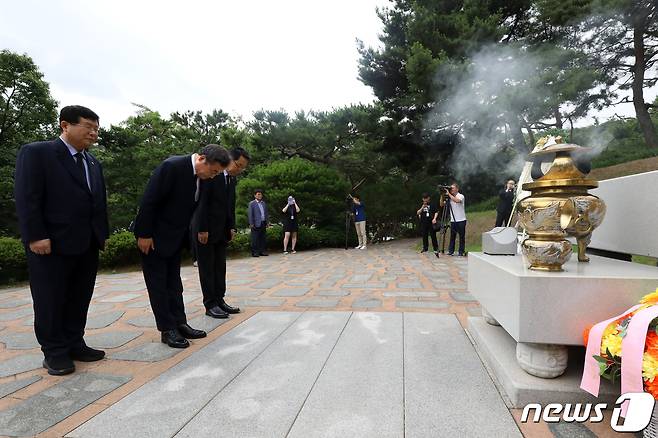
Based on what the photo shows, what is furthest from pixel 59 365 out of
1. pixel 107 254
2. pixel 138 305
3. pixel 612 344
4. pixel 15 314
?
pixel 107 254

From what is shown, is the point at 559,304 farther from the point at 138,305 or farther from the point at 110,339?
the point at 138,305

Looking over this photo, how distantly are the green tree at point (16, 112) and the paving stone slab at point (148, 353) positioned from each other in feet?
43.3

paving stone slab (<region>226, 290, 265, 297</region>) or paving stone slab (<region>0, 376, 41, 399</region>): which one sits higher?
paving stone slab (<region>0, 376, 41, 399</region>)

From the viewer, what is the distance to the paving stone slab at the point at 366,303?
3912 mm

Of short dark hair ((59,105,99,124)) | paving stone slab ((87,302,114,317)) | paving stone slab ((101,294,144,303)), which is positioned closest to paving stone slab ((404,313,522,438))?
short dark hair ((59,105,99,124))

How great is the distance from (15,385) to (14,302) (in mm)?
3119

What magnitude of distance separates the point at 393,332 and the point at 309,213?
8.89 meters

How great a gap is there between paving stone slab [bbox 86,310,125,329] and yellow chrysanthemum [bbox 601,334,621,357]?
148 inches

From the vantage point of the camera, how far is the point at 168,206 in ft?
9.33

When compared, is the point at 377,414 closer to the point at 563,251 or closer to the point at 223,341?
the point at 563,251

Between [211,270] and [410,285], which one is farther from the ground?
[211,270]

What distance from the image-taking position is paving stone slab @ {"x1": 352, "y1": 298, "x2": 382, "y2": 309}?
12.8ft

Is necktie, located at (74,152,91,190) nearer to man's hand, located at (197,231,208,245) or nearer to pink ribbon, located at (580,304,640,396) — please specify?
man's hand, located at (197,231,208,245)

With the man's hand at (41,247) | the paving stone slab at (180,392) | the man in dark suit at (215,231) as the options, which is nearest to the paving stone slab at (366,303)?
the paving stone slab at (180,392)
